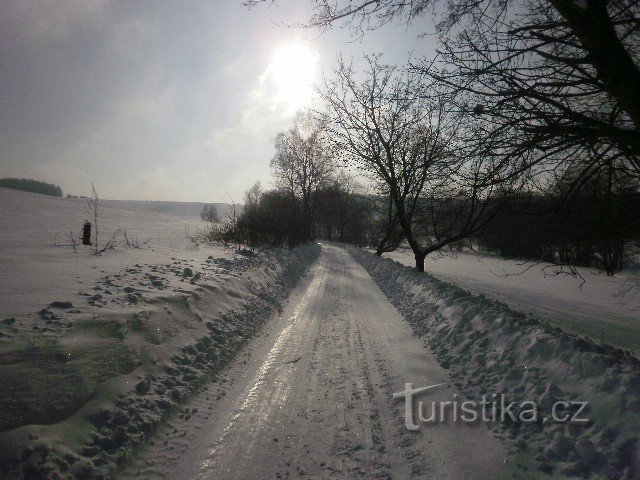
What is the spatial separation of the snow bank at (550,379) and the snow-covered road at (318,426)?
357mm

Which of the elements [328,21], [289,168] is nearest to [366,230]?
[289,168]

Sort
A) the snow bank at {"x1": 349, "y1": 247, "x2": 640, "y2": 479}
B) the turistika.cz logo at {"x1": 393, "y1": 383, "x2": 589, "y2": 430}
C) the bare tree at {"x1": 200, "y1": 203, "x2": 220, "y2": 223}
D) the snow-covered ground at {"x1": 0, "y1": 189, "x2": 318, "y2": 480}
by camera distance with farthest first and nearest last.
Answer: the bare tree at {"x1": 200, "y1": 203, "x2": 220, "y2": 223}
the turistika.cz logo at {"x1": 393, "y1": 383, "x2": 589, "y2": 430}
the snow-covered ground at {"x1": 0, "y1": 189, "x2": 318, "y2": 480}
the snow bank at {"x1": 349, "y1": 247, "x2": 640, "y2": 479}

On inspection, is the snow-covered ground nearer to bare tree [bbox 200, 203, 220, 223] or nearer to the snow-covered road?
the snow-covered road

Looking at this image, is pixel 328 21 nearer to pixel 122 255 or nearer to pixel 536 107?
pixel 536 107

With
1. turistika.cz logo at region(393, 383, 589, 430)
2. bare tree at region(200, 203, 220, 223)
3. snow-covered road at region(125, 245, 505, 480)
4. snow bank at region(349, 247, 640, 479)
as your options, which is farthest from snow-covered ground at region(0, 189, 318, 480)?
bare tree at region(200, 203, 220, 223)

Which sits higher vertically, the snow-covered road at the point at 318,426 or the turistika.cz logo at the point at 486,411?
the turistika.cz logo at the point at 486,411

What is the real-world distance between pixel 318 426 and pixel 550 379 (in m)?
2.62

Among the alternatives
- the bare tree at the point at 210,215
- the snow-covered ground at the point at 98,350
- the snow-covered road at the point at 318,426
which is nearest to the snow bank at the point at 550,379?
the snow-covered road at the point at 318,426

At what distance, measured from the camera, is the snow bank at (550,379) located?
2812mm

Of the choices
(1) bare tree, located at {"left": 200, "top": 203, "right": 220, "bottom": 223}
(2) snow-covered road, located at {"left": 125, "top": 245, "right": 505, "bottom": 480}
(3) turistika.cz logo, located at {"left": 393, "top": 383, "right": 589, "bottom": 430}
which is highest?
(1) bare tree, located at {"left": 200, "top": 203, "right": 220, "bottom": 223}

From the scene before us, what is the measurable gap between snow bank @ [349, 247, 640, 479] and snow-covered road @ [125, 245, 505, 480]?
36 cm

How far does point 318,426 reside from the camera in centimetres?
360

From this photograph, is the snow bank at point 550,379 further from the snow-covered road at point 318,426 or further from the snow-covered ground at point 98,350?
the snow-covered ground at point 98,350

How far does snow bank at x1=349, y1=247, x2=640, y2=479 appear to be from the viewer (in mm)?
2812
